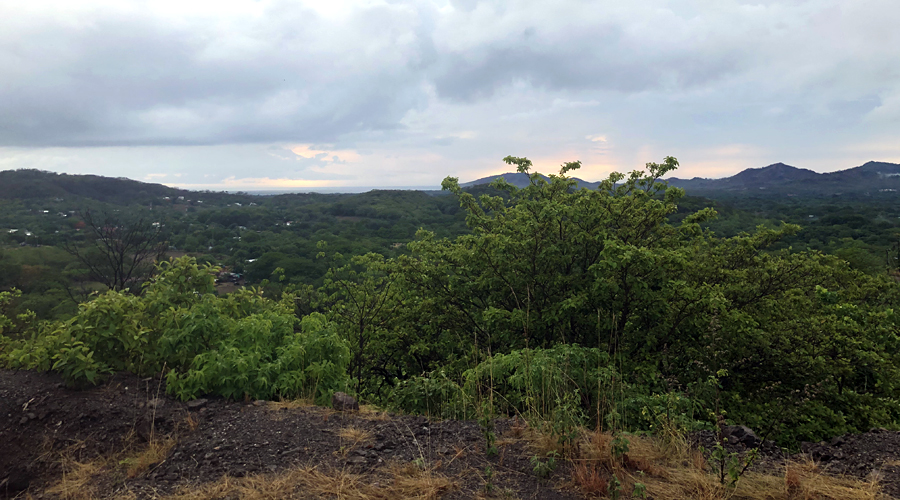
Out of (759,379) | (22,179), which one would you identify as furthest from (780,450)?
(22,179)

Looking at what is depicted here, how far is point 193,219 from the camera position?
100500 mm

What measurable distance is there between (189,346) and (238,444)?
1.56 meters

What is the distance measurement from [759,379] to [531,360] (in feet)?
13.8

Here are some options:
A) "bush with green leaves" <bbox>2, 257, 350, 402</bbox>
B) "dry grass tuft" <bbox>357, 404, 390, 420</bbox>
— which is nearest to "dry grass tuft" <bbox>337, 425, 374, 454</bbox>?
"dry grass tuft" <bbox>357, 404, 390, 420</bbox>

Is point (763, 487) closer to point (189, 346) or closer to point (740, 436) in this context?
point (740, 436)

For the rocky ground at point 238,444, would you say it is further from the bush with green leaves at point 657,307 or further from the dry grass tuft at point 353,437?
the bush with green leaves at point 657,307

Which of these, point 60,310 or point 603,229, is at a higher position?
point 603,229

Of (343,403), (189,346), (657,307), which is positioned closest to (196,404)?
(189,346)

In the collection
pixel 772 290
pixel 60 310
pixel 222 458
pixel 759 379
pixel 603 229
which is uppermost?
pixel 603 229

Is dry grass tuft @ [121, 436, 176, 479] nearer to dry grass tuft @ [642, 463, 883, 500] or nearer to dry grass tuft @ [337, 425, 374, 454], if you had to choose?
dry grass tuft @ [337, 425, 374, 454]

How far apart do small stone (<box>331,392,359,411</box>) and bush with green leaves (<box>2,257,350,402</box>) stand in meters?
0.30

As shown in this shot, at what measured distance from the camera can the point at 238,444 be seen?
12.7 feet

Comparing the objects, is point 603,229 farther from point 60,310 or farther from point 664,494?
point 60,310

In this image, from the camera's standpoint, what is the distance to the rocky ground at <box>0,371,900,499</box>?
3350 millimetres
